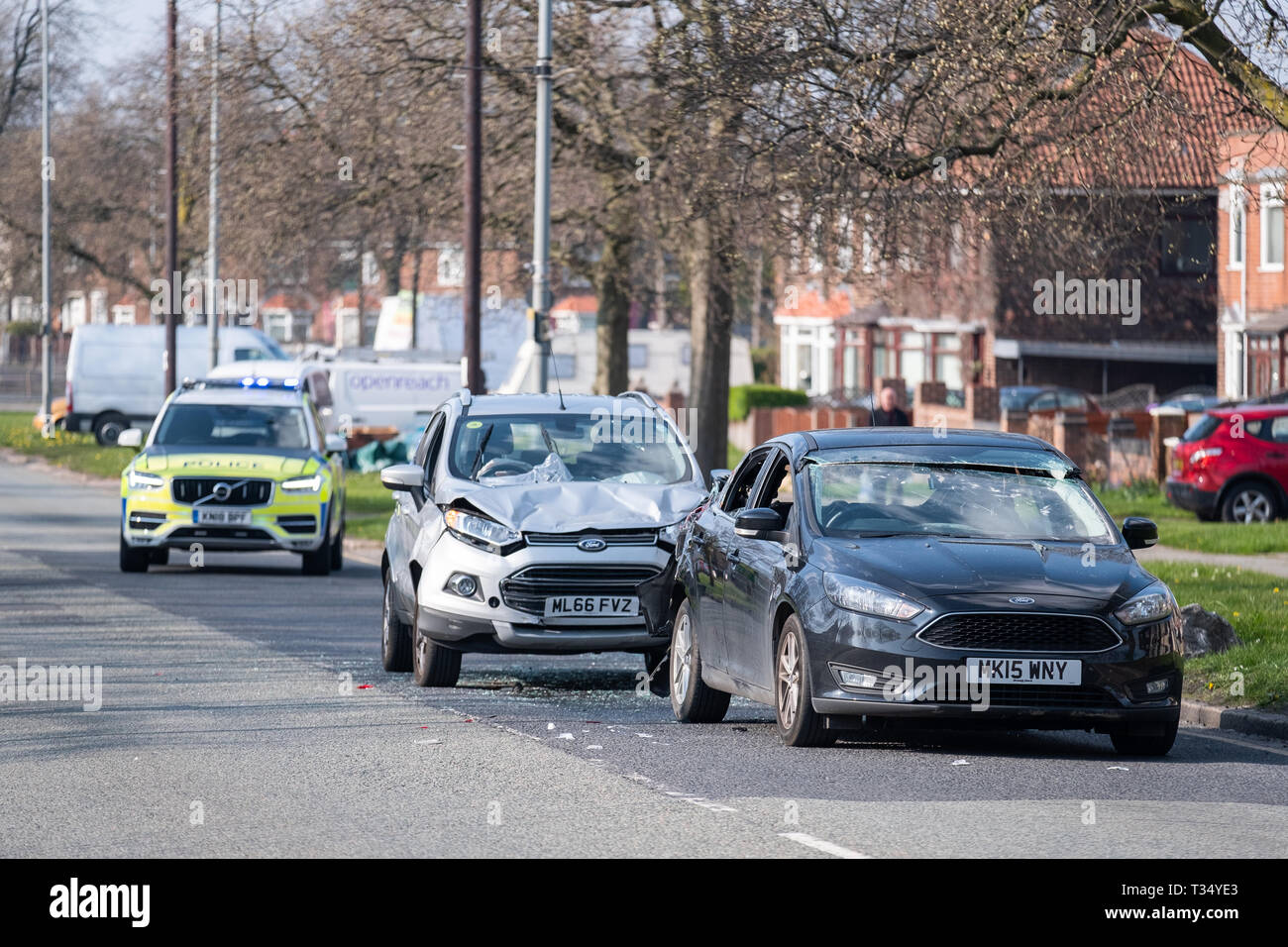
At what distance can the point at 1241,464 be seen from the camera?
85.1 feet

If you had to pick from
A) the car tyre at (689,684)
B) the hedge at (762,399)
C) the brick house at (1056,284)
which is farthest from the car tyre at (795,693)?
the hedge at (762,399)

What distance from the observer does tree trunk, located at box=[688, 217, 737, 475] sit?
2656cm

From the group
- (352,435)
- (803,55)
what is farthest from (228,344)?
(803,55)

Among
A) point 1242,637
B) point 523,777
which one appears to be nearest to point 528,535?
point 523,777

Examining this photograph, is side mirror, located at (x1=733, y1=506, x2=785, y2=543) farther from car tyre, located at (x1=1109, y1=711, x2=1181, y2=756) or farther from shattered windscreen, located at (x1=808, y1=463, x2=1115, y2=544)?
car tyre, located at (x1=1109, y1=711, x2=1181, y2=756)

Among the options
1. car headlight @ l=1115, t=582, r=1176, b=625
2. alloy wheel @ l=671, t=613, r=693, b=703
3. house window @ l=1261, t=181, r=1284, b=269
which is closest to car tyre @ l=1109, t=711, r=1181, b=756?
car headlight @ l=1115, t=582, r=1176, b=625

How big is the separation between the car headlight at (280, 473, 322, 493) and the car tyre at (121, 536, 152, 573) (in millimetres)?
1526

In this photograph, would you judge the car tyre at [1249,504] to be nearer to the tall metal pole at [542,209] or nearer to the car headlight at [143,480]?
the tall metal pole at [542,209]

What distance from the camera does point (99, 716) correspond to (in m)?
11.4

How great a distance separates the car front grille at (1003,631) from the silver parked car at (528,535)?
3.26 m

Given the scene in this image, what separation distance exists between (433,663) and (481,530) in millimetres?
879

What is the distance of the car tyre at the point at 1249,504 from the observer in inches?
1021

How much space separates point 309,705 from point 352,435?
29.6 metres
